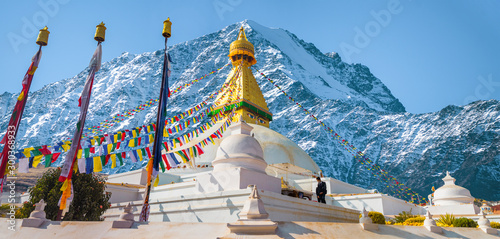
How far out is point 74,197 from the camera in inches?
456

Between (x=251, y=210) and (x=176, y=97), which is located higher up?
(x=176, y=97)

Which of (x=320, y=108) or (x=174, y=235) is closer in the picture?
(x=174, y=235)

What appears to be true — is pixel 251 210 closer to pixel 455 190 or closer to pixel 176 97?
pixel 455 190

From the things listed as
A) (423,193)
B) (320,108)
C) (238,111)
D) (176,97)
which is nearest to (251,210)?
(238,111)

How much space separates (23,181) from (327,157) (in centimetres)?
7582

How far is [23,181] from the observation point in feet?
116

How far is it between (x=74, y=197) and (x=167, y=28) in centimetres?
638

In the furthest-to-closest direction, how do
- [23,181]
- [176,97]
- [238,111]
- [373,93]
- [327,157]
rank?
[373,93], [176,97], [327,157], [23,181], [238,111]

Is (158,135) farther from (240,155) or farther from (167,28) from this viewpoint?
(167,28)

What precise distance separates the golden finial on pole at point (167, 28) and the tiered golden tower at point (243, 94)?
46.9ft

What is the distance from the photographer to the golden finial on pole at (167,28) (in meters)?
11.7

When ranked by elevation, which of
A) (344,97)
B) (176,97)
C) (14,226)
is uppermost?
(344,97)

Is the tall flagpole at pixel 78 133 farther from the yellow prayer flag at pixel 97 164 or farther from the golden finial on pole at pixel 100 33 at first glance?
the yellow prayer flag at pixel 97 164

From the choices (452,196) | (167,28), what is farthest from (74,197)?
(452,196)
